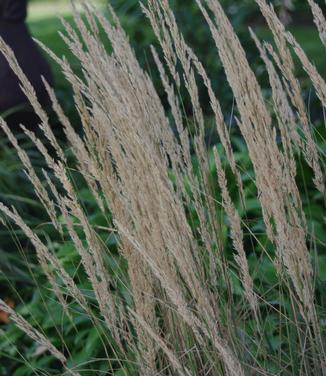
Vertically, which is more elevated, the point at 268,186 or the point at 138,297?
the point at 268,186

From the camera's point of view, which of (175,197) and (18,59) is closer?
(175,197)

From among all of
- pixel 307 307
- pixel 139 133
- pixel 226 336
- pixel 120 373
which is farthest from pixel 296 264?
pixel 120 373

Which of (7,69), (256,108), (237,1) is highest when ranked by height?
(256,108)

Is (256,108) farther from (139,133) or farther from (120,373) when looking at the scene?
(120,373)

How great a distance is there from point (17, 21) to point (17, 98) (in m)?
0.49

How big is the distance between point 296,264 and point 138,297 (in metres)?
0.36

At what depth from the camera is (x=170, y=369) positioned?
2213mm

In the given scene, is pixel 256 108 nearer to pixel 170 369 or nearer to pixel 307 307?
pixel 307 307

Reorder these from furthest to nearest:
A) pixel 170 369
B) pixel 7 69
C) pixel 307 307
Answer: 1. pixel 7 69
2. pixel 170 369
3. pixel 307 307

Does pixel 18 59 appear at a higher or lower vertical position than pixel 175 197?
lower

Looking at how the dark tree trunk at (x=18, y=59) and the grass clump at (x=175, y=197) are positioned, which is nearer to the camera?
the grass clump at (x=175, y=197)

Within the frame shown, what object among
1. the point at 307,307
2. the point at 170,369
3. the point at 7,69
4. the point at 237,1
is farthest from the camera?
the point at 237,1

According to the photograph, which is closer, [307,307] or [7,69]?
[307,307]

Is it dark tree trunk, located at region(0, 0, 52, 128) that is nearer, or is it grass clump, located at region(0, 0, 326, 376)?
grass clump, located at region(0, 0, 326, 376)
